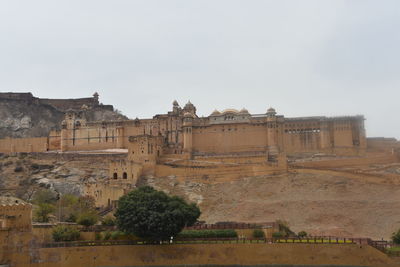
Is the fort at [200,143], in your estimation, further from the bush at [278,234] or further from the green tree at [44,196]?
the bush at [278,234]

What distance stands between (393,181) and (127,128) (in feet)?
129

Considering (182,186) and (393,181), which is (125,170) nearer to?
(182,186)

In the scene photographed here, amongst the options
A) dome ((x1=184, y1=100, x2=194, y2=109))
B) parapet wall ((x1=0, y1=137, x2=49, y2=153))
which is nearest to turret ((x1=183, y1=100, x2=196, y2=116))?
dome ((x1=184, y1=100, x2=194, y2=109))

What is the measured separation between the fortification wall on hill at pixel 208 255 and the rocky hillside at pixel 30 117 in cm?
5433

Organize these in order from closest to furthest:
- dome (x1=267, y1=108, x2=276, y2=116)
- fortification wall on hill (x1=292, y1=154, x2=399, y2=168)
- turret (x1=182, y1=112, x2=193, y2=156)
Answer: fortification wall on hill (x1=292, y1=154, x2=399, y2=168) → dome (x1=267, y1=108, x2=276, y2=116) → turret (x1=182, y1=112, x2=193, y2=156)

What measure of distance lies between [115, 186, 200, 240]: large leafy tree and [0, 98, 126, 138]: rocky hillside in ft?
171

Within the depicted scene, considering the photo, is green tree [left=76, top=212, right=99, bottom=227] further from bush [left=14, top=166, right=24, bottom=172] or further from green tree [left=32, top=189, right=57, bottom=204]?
bush [left=14, top=166, right=24, bottom=172]

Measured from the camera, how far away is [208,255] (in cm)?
3703

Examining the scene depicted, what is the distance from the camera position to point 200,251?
3722cm

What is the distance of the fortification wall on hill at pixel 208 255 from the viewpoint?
35.2 metres

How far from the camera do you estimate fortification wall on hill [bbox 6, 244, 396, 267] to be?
35219mm

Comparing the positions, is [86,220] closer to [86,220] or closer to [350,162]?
[86,220]

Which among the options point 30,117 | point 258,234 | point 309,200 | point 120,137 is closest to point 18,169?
point 120,137

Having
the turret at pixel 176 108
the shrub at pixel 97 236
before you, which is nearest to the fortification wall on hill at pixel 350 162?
the turret at pixel 176 108
